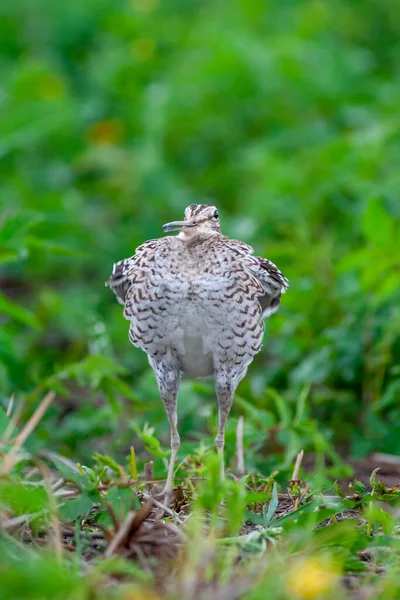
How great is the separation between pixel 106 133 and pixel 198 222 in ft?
22.9

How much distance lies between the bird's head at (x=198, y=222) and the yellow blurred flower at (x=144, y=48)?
8.00 meters

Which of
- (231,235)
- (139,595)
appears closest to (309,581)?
(139,595)

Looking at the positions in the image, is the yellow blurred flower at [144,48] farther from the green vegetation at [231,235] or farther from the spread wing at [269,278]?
the spread wing at [269,278]

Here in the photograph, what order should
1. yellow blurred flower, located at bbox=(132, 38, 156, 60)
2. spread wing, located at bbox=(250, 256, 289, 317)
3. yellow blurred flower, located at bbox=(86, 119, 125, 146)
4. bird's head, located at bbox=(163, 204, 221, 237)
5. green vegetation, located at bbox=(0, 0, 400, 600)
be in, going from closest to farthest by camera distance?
1. green vegetation, located at bbox=(0, 0, 400, 600)
2. bird's head, located at bbox=(163, 204, 221, 237)
3. spread wing, located at bbox=(250, 256, 289, 317)
4. yellow blurred flower, located at bbox=(86, 119, 125, 146)
5. yellow blurred flower, located at bbox=(132, 38, 156, 60)

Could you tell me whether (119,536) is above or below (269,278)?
below

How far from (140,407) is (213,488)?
291cm

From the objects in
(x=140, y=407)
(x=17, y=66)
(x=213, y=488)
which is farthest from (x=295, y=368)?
(x=17, y=66)

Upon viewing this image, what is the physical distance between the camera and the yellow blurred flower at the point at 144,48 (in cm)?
1356

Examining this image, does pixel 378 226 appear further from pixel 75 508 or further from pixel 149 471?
pixel 75 508

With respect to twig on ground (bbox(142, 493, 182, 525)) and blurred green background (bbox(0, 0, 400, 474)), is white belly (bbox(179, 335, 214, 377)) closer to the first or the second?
blurred green background (bbox(0, 0, 400, 474))

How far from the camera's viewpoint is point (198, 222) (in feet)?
18.8

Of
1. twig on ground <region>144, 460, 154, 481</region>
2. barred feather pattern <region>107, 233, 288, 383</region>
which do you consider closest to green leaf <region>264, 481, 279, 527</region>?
barred feather pattern <region>107, 233, 288, 383</region>

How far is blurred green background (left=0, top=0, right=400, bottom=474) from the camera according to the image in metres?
7.05

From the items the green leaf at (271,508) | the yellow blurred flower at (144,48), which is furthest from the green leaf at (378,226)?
the yellow blurred flower at (144,48)
